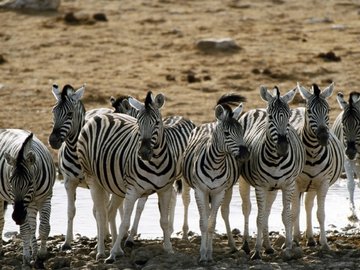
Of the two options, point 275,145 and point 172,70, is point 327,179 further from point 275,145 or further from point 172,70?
point 172,70

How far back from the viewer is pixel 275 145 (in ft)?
42.3

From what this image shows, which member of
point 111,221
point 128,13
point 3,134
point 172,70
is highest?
point 128,13

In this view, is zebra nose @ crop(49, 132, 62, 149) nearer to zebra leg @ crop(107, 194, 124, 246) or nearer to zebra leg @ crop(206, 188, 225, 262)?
zebra leg @ crop(107, 194, 124, 246)

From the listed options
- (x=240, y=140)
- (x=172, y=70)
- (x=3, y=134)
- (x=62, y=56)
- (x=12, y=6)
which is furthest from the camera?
(x=12, y=6)

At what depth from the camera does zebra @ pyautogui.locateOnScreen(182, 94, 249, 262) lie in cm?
1259

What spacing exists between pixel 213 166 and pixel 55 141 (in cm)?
213

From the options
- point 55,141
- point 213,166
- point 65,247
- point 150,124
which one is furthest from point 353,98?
point 65,247

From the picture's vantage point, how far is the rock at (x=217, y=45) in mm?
28844

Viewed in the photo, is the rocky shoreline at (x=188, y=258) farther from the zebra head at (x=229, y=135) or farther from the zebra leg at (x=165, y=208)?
the zebra head at (x=229, y=135)

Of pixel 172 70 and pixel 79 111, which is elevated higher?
pixel 172 70

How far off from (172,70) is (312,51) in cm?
405

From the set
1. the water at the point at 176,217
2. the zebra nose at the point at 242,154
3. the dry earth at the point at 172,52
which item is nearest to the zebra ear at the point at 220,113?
the zebra nose at the point at 242,154

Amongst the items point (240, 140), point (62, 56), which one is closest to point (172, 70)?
point (62, 56)

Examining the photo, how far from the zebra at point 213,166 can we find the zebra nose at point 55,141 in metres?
1.73
